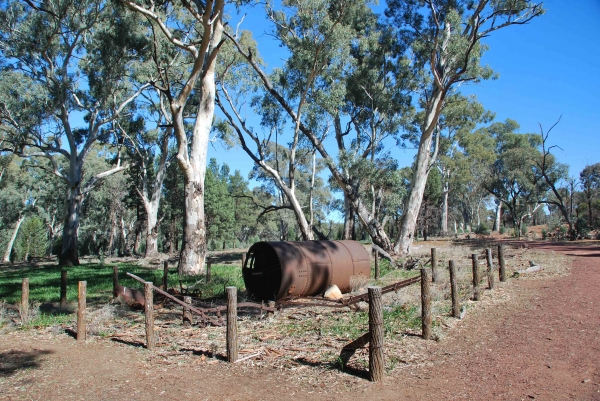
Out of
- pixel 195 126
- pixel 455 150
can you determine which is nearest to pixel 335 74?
pixel 195 126

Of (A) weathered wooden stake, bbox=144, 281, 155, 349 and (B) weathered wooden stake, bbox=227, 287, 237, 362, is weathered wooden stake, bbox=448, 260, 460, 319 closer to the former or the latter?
(B) weathered wooden stake, bbox=227, 287, 237, 362

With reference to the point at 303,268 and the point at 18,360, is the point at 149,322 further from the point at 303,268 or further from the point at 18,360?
the point at 303,268

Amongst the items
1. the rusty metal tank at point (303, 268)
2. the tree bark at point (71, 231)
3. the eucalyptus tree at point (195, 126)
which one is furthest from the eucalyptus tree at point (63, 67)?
the rusty metal tank at point (303, 268)

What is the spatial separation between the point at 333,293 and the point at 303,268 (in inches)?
39.6

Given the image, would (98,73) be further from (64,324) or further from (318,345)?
(318,345)

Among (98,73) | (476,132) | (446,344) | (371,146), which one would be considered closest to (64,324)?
(446,344)

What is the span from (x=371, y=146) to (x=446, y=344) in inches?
837

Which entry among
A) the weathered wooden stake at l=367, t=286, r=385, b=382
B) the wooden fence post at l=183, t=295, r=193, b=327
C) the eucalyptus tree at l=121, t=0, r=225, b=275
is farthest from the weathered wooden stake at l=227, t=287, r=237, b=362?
the eucalyptus tree at l=121, t=0, r=225, b=275

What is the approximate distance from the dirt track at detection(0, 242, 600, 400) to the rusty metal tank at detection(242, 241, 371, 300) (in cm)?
334

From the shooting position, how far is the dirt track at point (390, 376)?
471cm

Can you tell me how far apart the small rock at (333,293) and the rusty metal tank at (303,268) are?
0.36 ft

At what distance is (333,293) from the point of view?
973 cm

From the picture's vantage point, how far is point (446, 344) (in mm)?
6207

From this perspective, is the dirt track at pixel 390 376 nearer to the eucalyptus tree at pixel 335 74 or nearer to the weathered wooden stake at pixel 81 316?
the weathered wooden stake at pixel 81 316
